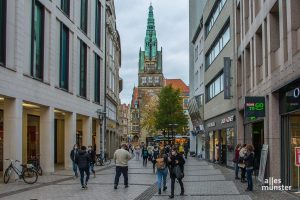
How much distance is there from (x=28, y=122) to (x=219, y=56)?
50.6ft

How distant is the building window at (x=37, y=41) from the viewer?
91.5 ft

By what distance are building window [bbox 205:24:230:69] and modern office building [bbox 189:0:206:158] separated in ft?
19.5

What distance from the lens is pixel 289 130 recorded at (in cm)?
1878

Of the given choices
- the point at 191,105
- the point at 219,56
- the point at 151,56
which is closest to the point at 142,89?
the point at 151,56

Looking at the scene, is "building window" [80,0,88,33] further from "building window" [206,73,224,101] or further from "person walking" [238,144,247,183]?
"person walking" [238,144,247,183]

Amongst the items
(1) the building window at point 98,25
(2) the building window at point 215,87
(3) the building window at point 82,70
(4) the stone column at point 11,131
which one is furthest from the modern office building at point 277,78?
(1) the building window at point 98,25

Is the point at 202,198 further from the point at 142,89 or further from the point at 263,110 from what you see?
the point at 142,89

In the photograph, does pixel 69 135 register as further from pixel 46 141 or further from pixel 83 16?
pixel 83 16

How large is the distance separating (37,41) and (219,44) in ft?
55.7

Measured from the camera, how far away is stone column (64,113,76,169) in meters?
35.7

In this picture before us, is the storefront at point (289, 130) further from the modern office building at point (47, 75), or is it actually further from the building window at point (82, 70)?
the building window at point (82, 70)

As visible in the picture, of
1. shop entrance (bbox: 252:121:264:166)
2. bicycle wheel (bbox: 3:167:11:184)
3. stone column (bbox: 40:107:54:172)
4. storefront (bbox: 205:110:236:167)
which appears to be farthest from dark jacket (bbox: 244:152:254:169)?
stone column (bbox: 40:107:54:172)

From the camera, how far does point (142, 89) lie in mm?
176250

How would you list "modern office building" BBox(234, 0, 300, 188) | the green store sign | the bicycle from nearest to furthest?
"modern office building" BBox(234, 0, 300, 188)
the green store sign
the bicycle
